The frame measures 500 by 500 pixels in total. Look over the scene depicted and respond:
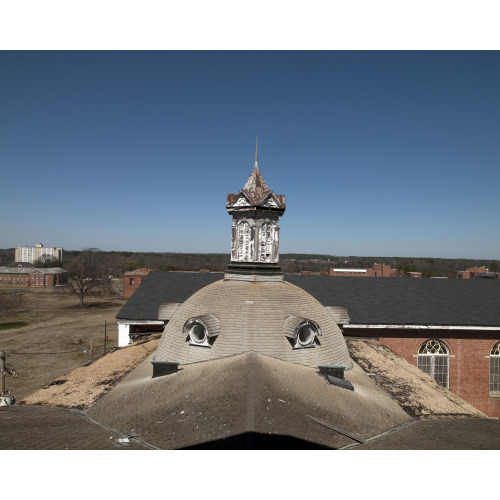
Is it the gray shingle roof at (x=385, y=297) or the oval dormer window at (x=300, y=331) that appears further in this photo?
the gray shingle roof at (x=385, y=297)

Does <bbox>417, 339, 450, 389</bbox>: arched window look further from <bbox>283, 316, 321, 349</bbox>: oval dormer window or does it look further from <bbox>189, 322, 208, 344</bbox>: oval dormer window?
<bbox>189, 322, 208, 344</bbox>: oval dormer window

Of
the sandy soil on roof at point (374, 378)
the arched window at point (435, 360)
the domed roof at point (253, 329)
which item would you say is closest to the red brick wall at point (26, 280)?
the sandy soil on roof at point (374, 378)

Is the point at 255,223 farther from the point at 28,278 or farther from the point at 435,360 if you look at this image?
the point at 28,278

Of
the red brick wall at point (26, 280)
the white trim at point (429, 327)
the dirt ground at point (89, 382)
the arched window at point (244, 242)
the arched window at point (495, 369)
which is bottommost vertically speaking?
the red brick wall at point (26, 280)

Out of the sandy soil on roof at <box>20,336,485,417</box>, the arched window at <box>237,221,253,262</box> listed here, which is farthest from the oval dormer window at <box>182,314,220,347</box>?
the sandy soil on roof at <box>20,336,485,417</box>

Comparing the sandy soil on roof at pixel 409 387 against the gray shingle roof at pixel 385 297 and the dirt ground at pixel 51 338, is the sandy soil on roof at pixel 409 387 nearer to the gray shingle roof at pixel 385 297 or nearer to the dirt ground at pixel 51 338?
the gray shingle roof at pixel 385 297

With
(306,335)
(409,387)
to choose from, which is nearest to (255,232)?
(306,335)

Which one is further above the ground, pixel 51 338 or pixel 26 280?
pixel 26 280
